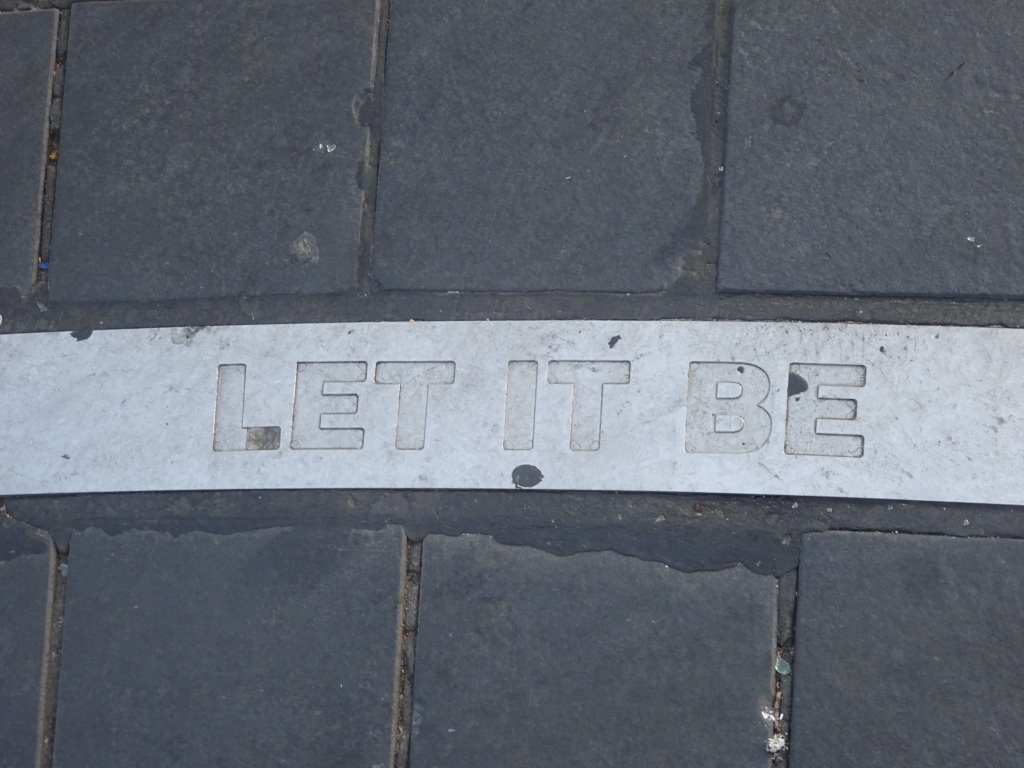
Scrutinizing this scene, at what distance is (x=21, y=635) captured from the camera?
2412 millimetres

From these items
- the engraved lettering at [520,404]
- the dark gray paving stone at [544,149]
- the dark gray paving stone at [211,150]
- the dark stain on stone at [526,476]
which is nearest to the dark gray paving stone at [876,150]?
the dark gray paving stone at [544,149]

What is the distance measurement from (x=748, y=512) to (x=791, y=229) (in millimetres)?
683

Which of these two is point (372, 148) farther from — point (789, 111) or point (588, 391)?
point (789, 111)

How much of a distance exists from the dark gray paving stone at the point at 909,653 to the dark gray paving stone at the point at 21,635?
1.79 m

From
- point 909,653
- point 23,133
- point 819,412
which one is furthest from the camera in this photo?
point 23,133

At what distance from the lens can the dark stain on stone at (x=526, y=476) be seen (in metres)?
2.34

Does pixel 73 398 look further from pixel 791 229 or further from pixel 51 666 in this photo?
pixel 791 229

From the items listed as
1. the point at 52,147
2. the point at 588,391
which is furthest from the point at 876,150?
the point at 52,147

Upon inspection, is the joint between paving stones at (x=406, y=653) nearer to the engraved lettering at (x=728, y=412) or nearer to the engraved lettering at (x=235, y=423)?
the engraved lettering at (x=235, y=423)

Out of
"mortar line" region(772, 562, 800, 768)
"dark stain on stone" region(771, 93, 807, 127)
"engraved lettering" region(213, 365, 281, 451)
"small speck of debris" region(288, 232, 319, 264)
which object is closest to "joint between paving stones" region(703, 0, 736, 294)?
"dark stain on stone" region(771, 93, 807, 127)

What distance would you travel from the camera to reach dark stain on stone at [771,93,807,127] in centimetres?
241

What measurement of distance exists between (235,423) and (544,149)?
3.37 ft

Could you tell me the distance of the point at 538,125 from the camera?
8.12 ft

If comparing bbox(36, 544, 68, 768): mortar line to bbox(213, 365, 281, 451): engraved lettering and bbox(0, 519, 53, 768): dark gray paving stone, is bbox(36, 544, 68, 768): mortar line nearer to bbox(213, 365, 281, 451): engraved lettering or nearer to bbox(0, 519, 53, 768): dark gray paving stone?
bbox(0, 519, 53, 768): dark gray paving stone
